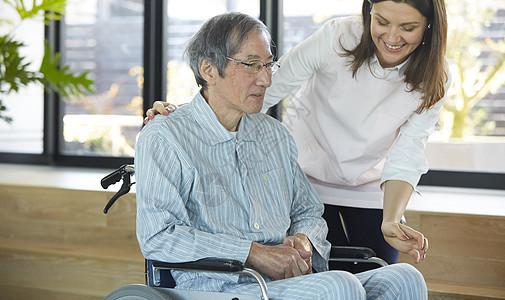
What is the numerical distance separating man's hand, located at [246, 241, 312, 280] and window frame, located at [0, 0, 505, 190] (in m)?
1.88

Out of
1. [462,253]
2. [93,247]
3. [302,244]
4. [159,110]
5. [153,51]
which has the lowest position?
[93,247]

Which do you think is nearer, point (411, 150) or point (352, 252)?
point (352, 252)

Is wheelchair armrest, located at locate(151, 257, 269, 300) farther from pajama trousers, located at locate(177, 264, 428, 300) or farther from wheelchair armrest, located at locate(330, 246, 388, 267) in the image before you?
wheelchair armrest, located at locate(330, 246, 388, 267)

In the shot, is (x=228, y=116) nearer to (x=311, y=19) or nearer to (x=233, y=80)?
(x=233, y=80)

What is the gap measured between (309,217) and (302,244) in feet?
0.61

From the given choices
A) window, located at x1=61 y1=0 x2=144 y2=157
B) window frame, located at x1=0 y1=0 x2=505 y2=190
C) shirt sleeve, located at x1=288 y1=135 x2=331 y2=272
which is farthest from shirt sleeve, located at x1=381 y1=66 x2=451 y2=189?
window, located at x1=61 y1=0 x2=144 y2=157

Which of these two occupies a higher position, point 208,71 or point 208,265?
point 208,71

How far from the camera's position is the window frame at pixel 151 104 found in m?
3.49

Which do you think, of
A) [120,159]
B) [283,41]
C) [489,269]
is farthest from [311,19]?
[489,269]

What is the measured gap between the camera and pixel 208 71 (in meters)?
1.92

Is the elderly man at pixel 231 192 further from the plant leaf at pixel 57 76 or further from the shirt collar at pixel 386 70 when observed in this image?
the plant leaf at pixel 57 76

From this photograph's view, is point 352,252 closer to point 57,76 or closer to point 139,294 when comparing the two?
point 139,294

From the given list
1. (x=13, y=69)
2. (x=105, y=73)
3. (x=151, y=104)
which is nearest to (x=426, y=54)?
(x=13, y=69)

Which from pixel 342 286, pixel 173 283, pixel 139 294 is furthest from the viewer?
pixel 173 283
